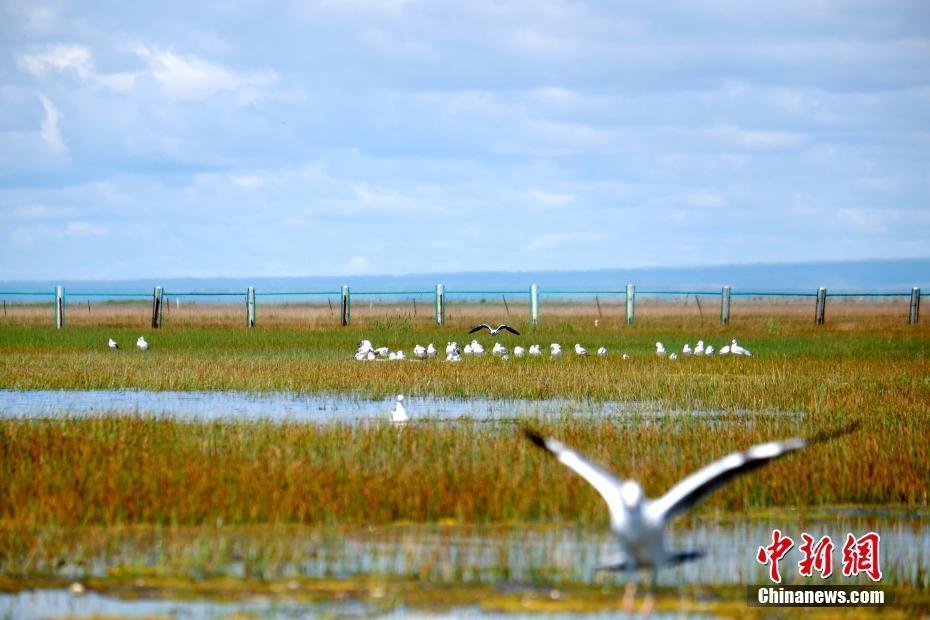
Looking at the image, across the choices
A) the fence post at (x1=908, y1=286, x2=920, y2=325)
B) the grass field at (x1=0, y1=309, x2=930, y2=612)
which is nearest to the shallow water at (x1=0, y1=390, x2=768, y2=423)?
the grass field at (x1=0, y1=309, x2=930, y2=612)

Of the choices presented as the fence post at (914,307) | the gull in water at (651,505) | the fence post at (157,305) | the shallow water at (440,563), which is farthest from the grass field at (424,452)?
the fence post at (914,307)

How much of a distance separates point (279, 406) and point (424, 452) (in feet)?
22.1

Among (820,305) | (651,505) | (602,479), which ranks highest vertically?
(820,305)

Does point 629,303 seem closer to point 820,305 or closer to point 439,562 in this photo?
point 820,305

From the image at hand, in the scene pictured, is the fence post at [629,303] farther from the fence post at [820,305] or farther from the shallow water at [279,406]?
the shallow water at [279,406]

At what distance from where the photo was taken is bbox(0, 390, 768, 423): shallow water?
765 inches

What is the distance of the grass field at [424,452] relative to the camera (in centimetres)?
1189

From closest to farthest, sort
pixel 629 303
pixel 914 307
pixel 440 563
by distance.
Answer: pixel 440 563 → pixel 629 303 → pixel 914 307

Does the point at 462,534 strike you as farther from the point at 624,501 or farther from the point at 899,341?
the point at 899,341

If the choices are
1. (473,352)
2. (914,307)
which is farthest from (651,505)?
(914,307)

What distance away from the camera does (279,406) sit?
21062 millimetres

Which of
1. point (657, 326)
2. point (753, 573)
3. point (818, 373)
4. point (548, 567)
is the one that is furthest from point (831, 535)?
point (657, 326)

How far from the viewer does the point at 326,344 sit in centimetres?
3609

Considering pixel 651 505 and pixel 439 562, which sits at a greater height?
pixel 651 505
